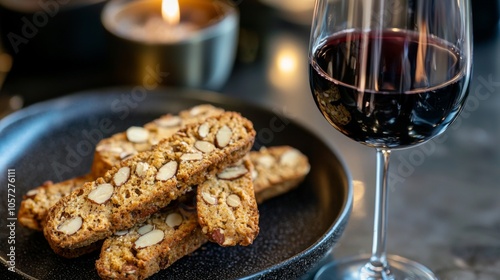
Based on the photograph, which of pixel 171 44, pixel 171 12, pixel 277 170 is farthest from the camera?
pixel 171 12

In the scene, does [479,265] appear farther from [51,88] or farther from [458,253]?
[51,88]

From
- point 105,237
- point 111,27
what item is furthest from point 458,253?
point 111,27

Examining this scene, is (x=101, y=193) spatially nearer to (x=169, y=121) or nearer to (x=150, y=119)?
(x=169, y=121)

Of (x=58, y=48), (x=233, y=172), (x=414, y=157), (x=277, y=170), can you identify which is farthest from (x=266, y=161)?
(x=58, y=48)

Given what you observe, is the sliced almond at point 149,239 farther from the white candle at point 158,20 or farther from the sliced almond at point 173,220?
the white candle at point 158,20

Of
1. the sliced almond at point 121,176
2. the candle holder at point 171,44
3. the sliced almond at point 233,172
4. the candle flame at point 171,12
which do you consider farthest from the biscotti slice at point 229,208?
the candle flame at point 171,12

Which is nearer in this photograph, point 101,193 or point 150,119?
point 101,193
